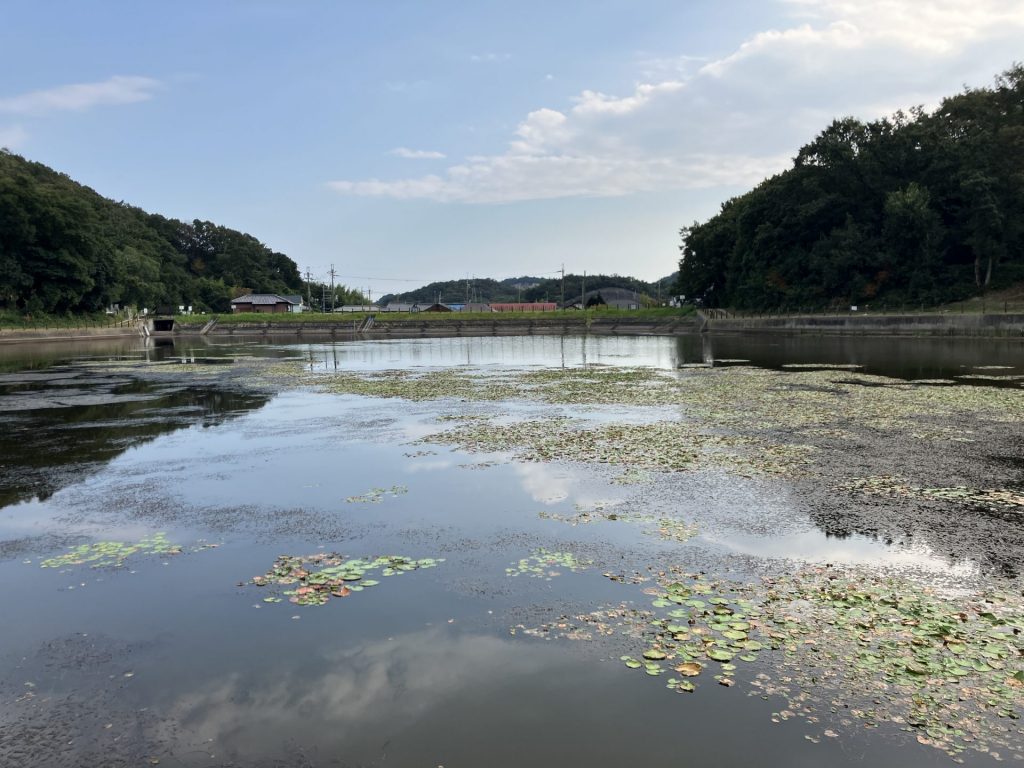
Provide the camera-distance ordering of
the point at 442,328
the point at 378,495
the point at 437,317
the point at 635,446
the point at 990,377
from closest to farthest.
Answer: the point at 378,495
the point at 635,446
the point at 990,377
the point at 442,328
the point at 437,317

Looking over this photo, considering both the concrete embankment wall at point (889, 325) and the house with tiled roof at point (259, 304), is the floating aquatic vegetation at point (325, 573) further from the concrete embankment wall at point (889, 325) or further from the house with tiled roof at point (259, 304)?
the house with tiled roof at point (259, 304)

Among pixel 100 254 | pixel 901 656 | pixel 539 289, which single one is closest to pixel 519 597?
pixel 901 656

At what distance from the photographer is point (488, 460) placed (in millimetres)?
11508

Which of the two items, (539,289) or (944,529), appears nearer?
(944,529)

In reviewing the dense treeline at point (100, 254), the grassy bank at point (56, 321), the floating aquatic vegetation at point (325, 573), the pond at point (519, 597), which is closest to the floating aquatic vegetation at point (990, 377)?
the pond at point (519, 597)

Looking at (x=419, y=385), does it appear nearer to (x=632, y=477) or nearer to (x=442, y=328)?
(x=632, y=477)

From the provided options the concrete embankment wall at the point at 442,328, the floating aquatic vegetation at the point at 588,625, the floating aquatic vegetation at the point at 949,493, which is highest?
the concrete embankment wall at the point at 442,328

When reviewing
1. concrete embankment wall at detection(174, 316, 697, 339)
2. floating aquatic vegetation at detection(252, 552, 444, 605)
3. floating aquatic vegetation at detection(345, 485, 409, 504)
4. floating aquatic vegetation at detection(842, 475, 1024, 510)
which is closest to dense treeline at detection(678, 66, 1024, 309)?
concrete embankment wall at detection(174, 316, 697, 339)

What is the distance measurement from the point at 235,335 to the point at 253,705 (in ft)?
293

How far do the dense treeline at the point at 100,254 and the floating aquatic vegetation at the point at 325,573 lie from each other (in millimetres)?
76611

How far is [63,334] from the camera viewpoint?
7088 centimetres

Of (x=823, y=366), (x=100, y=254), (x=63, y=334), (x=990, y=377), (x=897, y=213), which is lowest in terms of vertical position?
(x=990, y=377)

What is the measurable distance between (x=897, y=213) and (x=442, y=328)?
53200 mm

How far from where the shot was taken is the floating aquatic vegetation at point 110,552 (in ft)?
23.2
